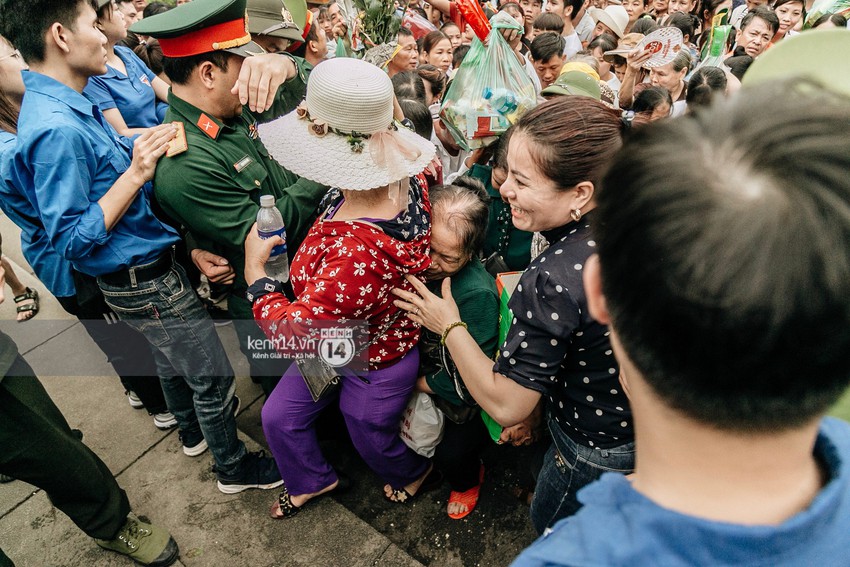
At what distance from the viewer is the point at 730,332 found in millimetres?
519

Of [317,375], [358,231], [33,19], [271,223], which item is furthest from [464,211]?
[33,19]

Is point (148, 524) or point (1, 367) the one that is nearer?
point (1, 367)

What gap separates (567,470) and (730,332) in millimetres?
1234

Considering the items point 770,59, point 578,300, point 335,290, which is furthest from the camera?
point 335,290

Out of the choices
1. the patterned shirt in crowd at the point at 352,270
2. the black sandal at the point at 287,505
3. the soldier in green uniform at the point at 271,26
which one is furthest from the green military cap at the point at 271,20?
the black sandal at the point at 287,505

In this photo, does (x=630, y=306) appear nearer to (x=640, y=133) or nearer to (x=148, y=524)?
(x=640, y=133)

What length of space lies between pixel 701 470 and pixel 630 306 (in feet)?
0.76

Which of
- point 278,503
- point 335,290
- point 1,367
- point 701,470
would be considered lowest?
point 278,503

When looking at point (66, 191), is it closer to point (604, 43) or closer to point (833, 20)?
point (604, 43)

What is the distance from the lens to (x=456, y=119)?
9.17 ft

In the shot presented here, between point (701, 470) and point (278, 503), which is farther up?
point (701, 470)

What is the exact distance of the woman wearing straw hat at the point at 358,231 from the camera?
1686mm

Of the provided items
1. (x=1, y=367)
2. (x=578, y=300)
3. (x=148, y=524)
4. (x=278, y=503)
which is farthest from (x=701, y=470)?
(x=148, y=524)

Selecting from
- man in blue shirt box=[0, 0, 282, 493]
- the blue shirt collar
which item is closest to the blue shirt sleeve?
man in blue shirt box=[0, 0, 282, 493]
